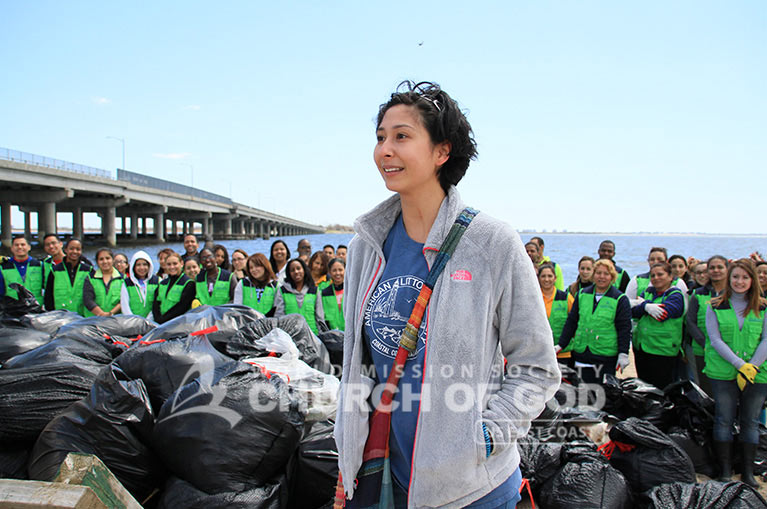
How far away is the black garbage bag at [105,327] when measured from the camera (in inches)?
135

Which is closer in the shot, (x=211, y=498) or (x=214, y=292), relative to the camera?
(x=211, y=498)

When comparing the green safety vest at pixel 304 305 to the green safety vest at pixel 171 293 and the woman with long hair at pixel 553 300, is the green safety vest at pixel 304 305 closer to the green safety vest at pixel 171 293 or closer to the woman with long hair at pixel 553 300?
the green safety vest at pixel 171 293

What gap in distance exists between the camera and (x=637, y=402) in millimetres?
3475

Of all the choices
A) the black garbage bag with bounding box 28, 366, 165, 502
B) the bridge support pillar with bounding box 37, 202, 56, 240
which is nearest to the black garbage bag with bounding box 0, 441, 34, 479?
the black garbage bag with bounding box 28, 366, 165, 502

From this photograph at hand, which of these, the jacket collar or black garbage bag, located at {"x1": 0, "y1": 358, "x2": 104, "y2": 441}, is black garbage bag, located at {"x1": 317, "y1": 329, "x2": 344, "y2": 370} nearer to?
black garbage bag, located at {"x1": 0, "y1": 358, "x2": 104, "y2": 441}

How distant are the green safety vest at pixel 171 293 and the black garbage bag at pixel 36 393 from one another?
2.58 metres

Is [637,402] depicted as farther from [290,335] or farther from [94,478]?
[94,478]

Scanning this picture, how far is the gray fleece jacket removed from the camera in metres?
1.13

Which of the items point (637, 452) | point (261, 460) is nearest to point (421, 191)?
point (261, 460)

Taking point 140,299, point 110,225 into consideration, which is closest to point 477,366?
point 140,299

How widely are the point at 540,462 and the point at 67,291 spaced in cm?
527

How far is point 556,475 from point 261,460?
1.58m

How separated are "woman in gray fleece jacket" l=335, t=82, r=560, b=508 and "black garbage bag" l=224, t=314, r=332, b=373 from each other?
78.7 inches

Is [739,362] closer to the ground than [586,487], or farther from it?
farther from it
